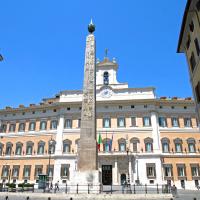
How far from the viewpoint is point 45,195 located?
13.6 metres

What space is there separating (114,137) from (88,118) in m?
16.7

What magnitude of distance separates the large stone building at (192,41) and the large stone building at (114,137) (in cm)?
1622

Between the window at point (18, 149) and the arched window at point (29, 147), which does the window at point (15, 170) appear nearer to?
the window at point (18, 149)

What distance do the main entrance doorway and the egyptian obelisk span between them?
15.9m

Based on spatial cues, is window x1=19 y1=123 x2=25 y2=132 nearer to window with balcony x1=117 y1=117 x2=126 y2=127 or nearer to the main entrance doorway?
the main entrance doorway

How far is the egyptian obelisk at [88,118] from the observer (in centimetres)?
1490

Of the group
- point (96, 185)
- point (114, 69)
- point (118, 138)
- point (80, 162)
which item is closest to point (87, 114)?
point (80, 162)

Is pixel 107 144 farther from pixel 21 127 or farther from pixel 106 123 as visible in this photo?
pixel 21 127

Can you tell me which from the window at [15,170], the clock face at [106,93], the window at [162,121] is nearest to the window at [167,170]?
the window at [162,121]

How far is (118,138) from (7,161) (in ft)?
55.4

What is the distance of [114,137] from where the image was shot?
32062 millimetres

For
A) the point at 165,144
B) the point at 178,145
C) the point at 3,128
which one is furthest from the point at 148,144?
the point at 3,128

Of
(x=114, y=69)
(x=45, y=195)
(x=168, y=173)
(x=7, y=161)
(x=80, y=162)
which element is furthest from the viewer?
(x=114, y=69)

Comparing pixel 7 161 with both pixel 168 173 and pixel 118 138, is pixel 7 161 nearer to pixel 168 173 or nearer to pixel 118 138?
pixel 118 138
